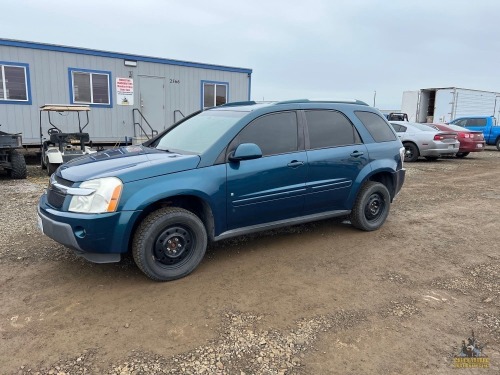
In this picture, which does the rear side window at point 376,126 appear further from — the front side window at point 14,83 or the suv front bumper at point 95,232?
the front side window at point 14,83

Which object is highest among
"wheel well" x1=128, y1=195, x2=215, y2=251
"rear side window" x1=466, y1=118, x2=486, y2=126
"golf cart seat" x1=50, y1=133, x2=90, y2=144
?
"rear side window" x1=466, y1=118, x2=486, y2=126

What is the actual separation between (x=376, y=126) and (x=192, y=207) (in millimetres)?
2919

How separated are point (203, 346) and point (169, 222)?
1242 mm

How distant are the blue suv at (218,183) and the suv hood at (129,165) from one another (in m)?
0.01

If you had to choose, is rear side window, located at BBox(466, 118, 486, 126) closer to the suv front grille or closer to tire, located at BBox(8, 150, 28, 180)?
tire, located at BBox(8, 150, 28, 180)

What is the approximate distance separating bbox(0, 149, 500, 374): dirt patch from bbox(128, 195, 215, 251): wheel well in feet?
1.56

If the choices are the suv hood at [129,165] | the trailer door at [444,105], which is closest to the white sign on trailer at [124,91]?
the suv hood at [129,165]

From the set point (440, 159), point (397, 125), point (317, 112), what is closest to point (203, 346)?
point (317, 112)

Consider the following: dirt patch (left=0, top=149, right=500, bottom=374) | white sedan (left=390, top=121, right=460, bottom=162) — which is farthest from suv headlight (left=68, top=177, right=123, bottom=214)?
white sedan (left=390, top=121, right=460, bottom=162)

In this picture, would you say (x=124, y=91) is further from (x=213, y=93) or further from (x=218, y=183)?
(x=218, y=183)

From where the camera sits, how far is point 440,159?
48.7 feet

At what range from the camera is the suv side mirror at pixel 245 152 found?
150 inches

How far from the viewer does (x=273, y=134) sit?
4332mm

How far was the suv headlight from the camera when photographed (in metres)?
3.32
